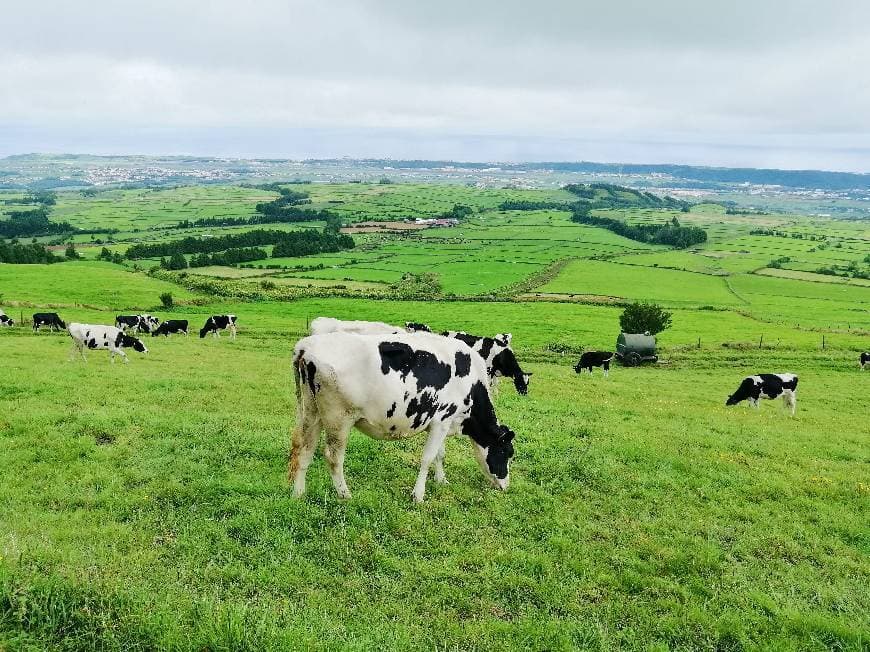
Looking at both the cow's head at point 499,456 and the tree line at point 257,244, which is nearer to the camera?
the cow's head at point 499,456

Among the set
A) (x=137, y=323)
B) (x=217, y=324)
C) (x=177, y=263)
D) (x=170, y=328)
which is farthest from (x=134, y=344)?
(x=177, y=263)

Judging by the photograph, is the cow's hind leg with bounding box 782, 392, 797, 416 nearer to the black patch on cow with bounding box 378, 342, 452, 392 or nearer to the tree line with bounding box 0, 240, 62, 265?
the black patch on cow with bounding box 378, 342, 452, 392

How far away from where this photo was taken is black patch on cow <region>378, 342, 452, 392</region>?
10.6m

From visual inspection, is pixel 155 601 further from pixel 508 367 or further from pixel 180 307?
pixel 180 307

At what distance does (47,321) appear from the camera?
140 feet

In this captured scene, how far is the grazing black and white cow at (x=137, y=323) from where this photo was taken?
4622 centimetres

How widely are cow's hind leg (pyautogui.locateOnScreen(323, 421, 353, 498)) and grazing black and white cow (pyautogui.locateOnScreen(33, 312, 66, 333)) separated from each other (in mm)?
41751

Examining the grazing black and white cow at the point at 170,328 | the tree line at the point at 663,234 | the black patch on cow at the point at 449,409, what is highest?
the tree line at the point at 663,234

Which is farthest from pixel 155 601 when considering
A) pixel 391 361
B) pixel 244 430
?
pixel 244 430

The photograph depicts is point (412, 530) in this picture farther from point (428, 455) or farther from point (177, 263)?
point (177, 263)

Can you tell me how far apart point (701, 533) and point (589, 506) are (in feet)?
6.58

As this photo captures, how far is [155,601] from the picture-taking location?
657cm

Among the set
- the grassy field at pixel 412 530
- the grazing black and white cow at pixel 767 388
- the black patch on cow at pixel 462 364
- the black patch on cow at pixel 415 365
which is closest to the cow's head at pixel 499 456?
the grassy field at pixel 412 530

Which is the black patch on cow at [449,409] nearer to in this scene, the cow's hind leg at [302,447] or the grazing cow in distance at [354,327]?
the cow's hind leg at [302,447]
